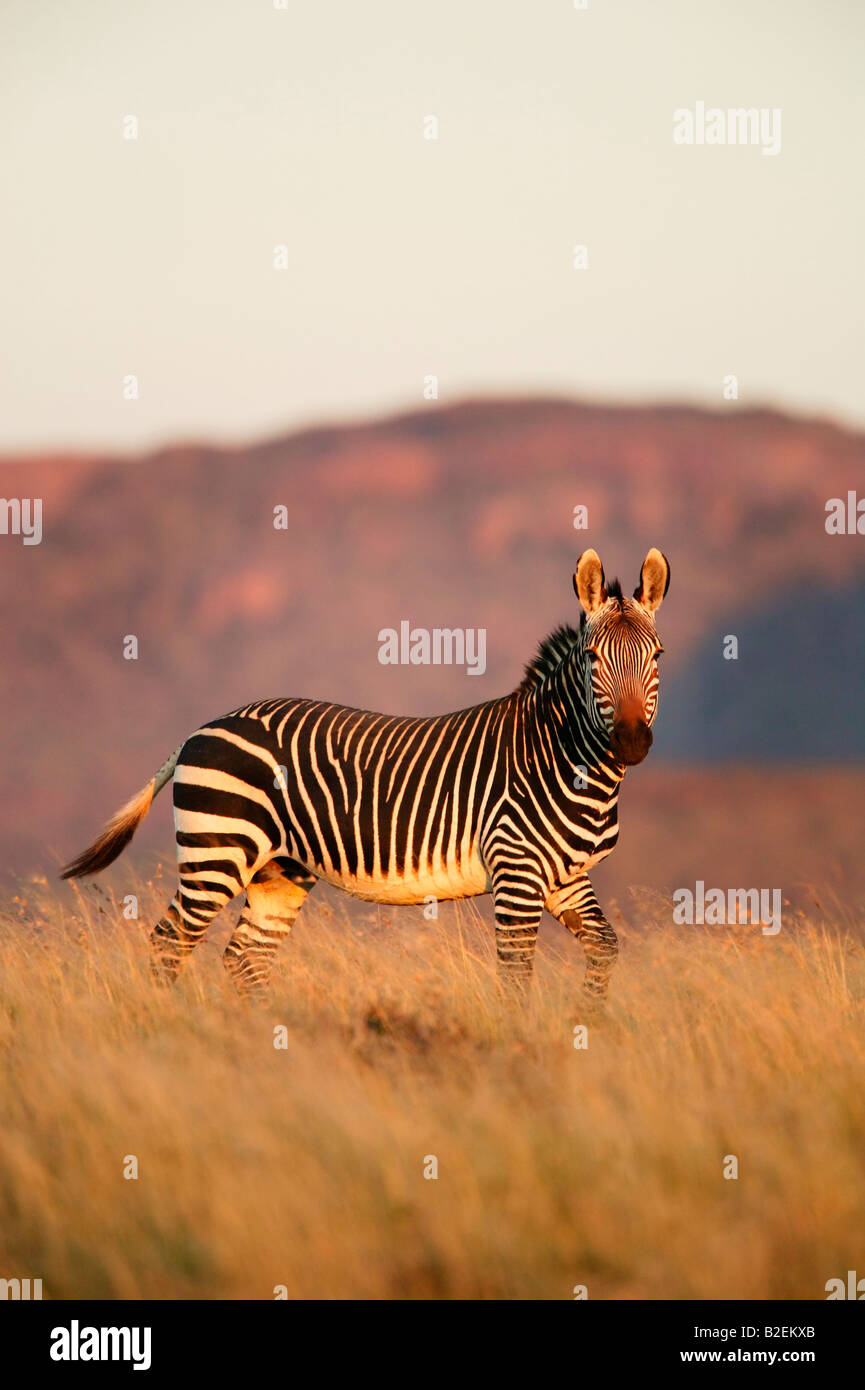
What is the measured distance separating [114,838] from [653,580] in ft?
13.7

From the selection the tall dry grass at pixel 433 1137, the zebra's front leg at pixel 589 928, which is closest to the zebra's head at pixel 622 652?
the zebra's front leg at pixel 589 928

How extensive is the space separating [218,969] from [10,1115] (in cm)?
305

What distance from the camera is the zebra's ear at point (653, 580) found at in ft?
29.8

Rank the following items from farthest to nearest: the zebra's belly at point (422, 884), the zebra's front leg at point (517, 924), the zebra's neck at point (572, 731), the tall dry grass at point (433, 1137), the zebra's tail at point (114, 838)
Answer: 1. the zebra's tail at point (114, 838)
2. the zebra's belly at point (422, 884)
3. the zebra's neck at point (572, 731)
4. the zebra's front leg at point (517, 924)
5. the tall dry grass at point (433, 1137)


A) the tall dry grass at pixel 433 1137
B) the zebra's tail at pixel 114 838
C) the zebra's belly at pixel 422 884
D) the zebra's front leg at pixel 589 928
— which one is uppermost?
the zebra's tail at pixel 114 838

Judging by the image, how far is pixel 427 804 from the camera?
31.2 ft

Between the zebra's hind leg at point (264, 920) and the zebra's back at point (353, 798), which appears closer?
the zebra's back at point (353, 798)

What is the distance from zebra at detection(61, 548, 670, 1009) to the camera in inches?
354

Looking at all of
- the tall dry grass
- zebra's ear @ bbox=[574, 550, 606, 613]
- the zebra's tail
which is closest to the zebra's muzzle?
zebra's ear @ bbox=[574, 550, 606, 613]

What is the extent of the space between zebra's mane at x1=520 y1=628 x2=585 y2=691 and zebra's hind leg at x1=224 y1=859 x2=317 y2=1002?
214 centimetres

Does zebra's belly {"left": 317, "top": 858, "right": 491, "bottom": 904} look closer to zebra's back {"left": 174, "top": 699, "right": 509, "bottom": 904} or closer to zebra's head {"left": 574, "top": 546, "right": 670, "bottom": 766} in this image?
zebra's back {"left": 174, "top": 699, "right": 509, "bottom": 904}

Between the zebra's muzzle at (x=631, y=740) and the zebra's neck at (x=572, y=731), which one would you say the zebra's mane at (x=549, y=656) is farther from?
the zebra's muzzle at (x=631, y=740)
